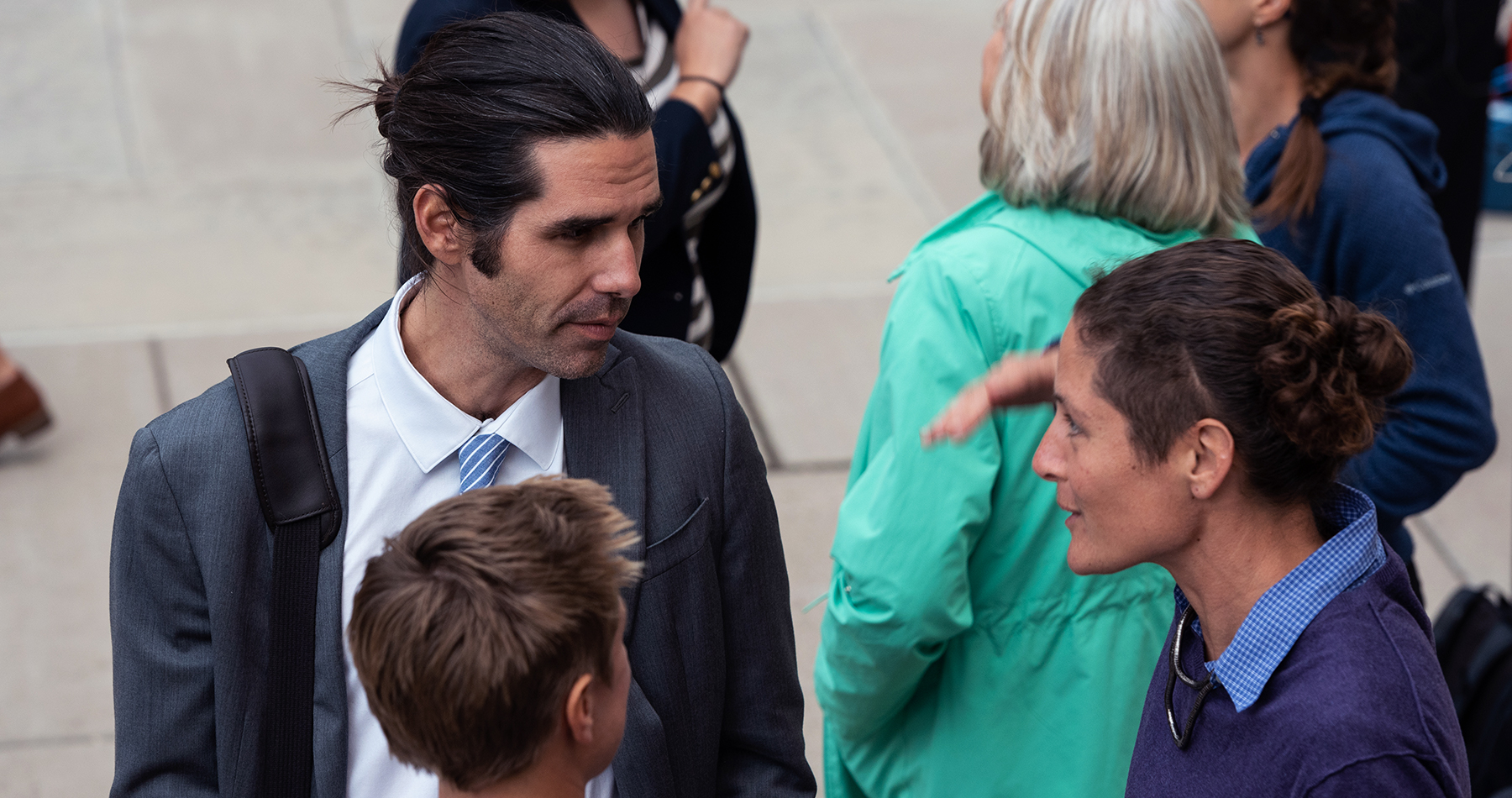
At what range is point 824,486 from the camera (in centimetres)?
475

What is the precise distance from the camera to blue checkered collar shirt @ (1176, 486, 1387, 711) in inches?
62.0

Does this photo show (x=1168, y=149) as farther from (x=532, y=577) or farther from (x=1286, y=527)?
(x=532, y=577)

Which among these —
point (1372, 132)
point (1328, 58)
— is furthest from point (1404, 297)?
point (1328, 58)

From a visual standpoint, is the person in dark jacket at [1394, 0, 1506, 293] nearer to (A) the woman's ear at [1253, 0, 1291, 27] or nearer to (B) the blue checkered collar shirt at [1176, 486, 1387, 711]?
(A) the woman's ear at [1253, 0, 1291, 27]

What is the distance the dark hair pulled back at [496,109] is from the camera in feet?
5.41

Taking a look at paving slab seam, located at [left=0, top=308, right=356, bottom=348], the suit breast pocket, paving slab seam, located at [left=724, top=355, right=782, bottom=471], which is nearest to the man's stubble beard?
the suit breast pocket

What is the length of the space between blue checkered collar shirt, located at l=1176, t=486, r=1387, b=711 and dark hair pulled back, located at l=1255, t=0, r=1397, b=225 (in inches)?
48.2

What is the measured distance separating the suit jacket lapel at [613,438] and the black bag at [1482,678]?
2.07m

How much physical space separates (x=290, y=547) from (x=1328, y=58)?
234cm

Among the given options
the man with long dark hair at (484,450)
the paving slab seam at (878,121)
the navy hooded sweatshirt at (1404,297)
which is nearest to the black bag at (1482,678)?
the navy hooded sweatshirt at (1404,297)

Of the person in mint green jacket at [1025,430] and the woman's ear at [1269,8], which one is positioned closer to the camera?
the person in mint green jacket at [1025,430]

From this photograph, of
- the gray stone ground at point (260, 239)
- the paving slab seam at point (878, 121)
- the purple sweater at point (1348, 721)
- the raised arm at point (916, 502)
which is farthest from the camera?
the paving slab seam at point (878, 121)

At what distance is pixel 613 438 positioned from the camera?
1.78 m

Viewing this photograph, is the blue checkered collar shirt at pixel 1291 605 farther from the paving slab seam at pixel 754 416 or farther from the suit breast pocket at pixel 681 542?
the paving slab seam at pixel 754 416
